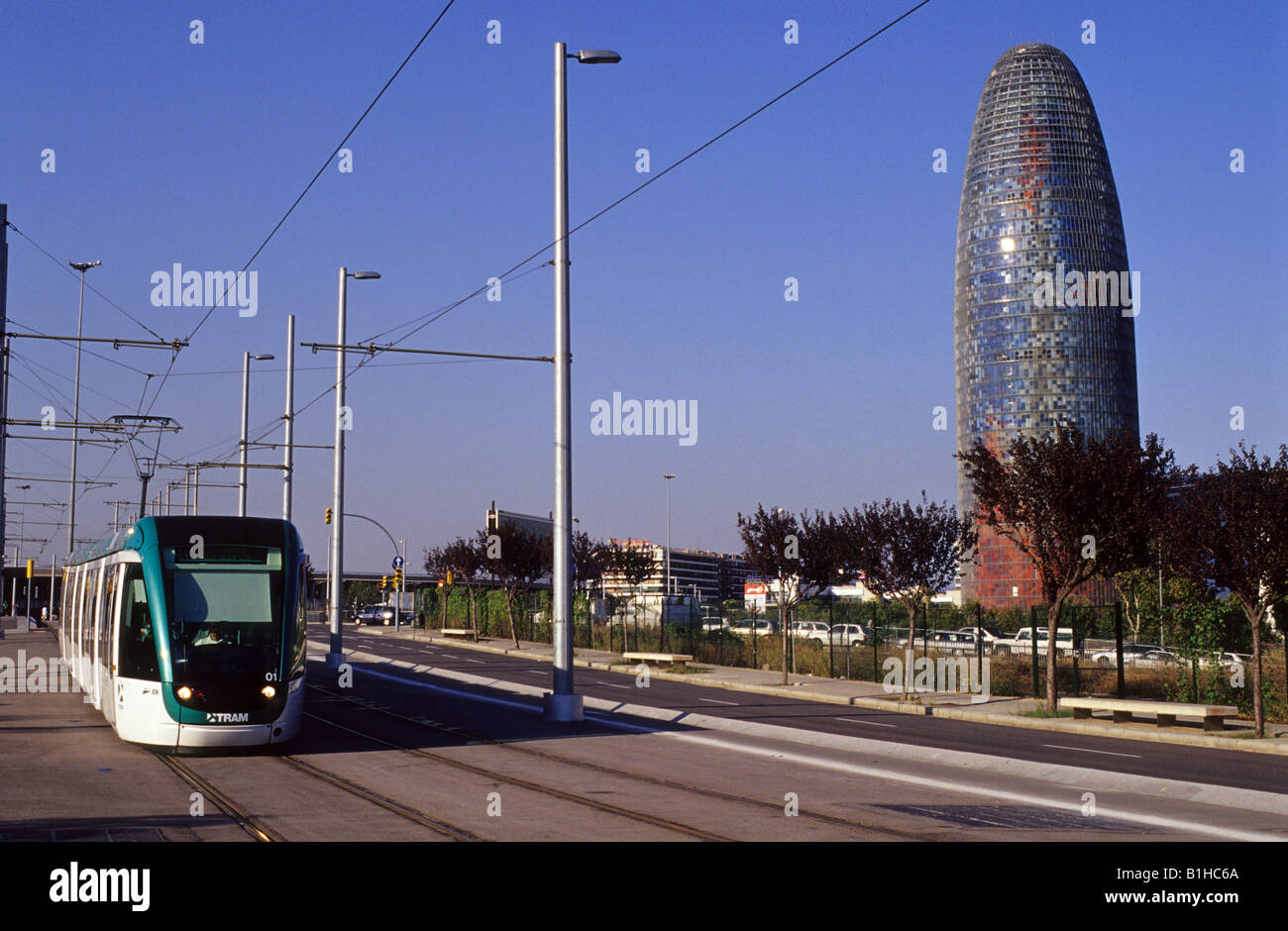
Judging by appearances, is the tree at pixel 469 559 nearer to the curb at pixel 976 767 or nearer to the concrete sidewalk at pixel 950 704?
the concrete sidewalk at pixel 950 704

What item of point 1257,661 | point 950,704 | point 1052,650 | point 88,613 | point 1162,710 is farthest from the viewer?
point 950,704

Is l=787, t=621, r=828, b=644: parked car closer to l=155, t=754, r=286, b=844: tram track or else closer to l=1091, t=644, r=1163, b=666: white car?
l=1091, t=644, r=1163, b=666: white car

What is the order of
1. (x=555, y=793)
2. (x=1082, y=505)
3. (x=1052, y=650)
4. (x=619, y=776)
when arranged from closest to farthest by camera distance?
1. (x=555, y=793)
2. (x=619, y=776)
3. (x=1082, y=505)
4. (x=1052, y=650)

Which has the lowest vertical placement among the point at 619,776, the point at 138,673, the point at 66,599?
the point at 619,776

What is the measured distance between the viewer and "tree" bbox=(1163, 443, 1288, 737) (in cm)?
2375

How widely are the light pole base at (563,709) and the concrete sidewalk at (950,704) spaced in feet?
33.8

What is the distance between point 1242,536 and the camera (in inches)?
942

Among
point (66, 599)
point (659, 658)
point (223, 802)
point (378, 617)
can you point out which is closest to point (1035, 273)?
point (378, 617)

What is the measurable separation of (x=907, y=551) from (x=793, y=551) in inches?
157

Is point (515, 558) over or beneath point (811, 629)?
over

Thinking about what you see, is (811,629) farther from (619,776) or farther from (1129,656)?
(619,776)

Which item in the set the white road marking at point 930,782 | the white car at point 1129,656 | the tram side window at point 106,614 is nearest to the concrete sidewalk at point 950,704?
the white car at point 1129,656

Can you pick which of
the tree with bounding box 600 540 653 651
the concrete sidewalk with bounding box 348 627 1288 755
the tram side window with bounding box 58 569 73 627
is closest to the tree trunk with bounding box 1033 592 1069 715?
the concrete sidewalk with bounding box 348 627 1288 755
